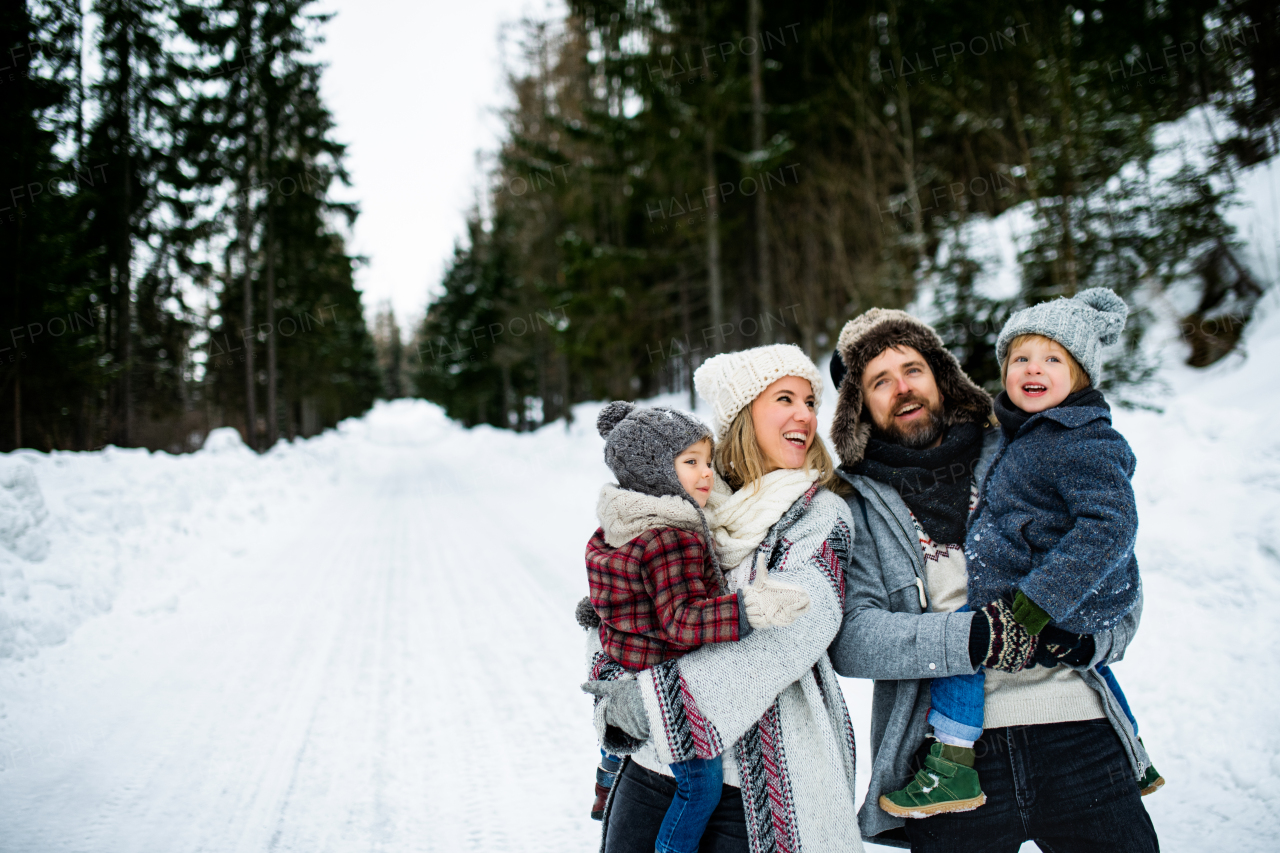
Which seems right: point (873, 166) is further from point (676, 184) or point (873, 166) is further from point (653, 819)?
point (653, 819)

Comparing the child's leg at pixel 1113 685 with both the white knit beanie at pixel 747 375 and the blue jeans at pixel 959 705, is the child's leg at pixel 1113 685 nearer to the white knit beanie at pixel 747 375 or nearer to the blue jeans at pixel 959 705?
the blue jeans at pixel 959 705

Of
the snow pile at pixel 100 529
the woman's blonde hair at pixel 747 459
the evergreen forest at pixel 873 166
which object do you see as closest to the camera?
the woman's blonde hair at pixel 747 459

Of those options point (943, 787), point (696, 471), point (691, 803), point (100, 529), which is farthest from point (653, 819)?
point (100, 529)

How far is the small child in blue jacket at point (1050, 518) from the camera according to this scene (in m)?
1.43

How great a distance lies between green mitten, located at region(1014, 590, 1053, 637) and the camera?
1.43m

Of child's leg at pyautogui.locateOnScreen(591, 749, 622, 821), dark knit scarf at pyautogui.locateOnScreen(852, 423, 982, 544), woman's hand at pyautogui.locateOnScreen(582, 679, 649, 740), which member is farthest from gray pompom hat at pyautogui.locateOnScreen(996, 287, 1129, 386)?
child's leg at pyautogui.locateOnScreen(591, 749, 622, 821)

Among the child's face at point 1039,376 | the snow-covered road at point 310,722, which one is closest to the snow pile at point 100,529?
the snow-covered road at point 310,722

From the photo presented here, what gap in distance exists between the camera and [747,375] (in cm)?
190

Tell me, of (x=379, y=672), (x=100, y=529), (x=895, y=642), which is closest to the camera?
(x=895, y=642)

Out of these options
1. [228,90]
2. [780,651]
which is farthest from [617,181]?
[780,651]

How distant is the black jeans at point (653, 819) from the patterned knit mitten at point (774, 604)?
1.90ft

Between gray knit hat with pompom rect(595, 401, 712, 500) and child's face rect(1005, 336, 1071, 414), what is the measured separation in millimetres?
912

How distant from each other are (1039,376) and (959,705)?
3.04ft

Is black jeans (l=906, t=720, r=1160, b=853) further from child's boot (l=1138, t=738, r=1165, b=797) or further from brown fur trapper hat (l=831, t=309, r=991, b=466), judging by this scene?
brown fur trapper hat (l=831, t=309, r=991, b=466)
